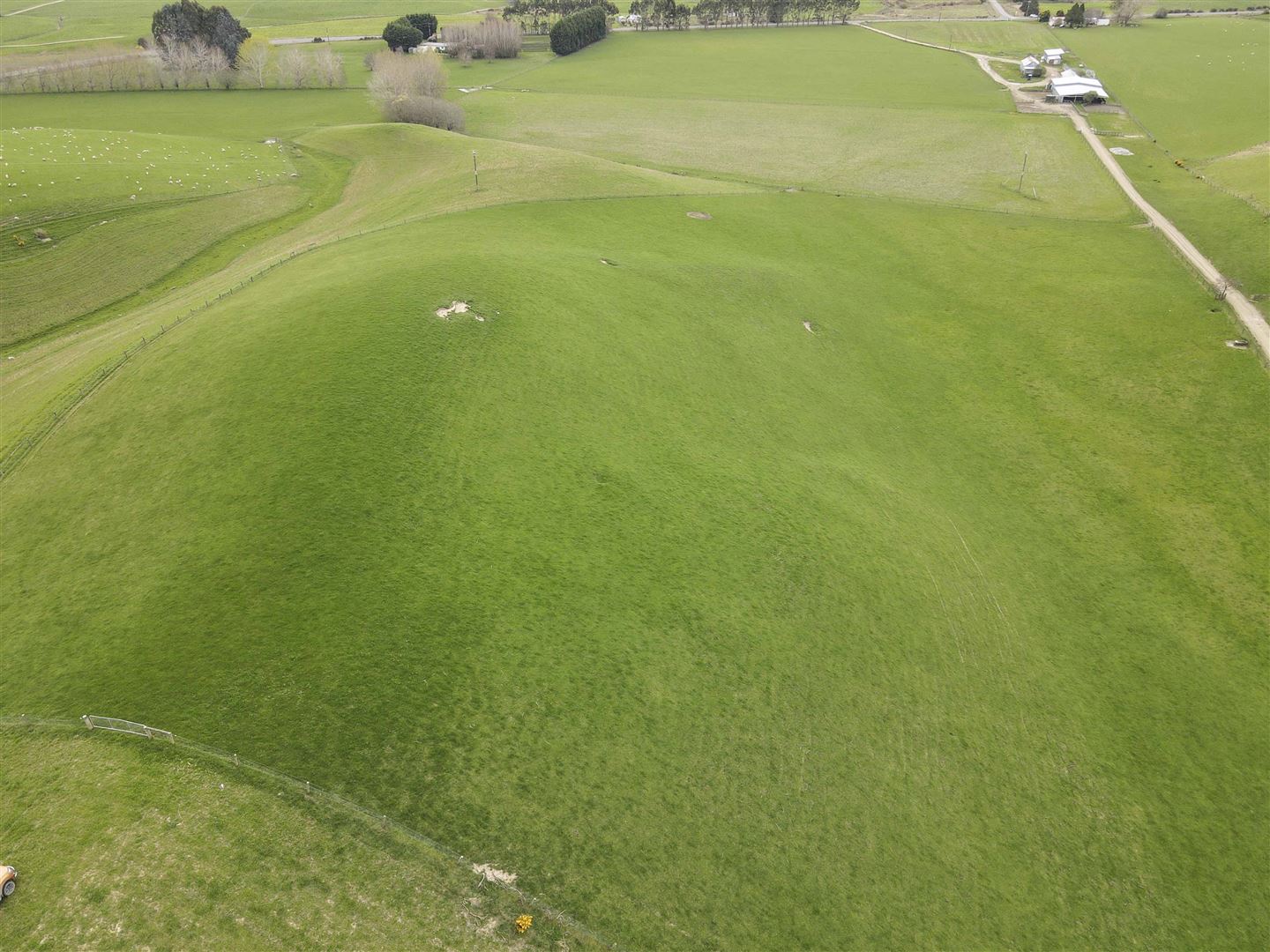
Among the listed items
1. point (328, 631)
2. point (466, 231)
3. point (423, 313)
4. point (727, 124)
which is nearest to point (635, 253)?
point (466, 231)

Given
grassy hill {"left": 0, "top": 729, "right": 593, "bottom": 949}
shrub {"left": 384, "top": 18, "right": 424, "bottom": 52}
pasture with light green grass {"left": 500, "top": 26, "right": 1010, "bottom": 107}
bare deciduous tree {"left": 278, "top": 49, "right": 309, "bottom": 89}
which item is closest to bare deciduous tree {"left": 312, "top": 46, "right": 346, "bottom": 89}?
bare deciduous tree {"left": 278, "top": 49, "right": 309, "bottom": 89}

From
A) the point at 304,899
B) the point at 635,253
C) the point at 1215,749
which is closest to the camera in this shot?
the point at 304,899

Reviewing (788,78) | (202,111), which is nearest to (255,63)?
(202,111)

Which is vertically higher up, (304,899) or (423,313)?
(423,313)

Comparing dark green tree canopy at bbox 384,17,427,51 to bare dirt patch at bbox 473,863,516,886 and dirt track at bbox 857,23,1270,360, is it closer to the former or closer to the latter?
dirt track at bbox 857,23,1270,360

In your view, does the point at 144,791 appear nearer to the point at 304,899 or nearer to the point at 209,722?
the point at 209,722

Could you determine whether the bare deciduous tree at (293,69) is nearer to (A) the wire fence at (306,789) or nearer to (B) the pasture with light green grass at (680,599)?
(B) the pasture with light green grass at (680,599)
